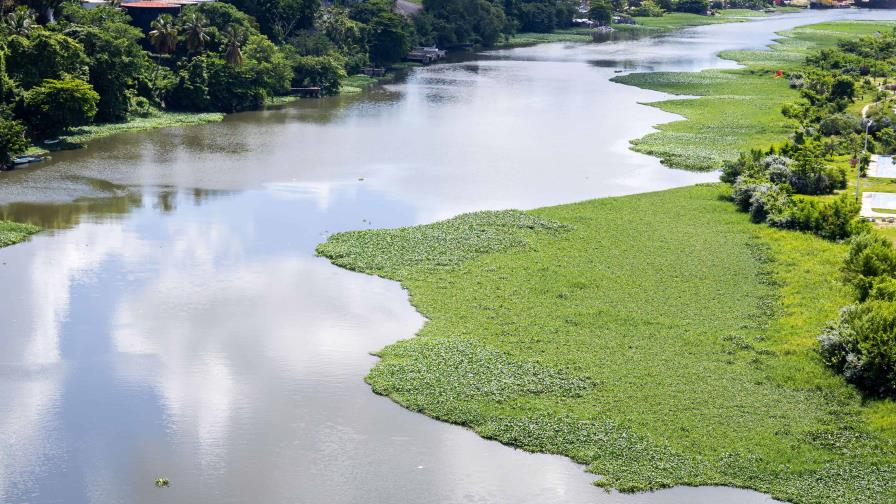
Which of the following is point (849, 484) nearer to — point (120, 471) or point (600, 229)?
point (120, 471)

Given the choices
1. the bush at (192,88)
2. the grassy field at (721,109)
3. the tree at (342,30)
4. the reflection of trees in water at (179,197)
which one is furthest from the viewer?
the tree at (342,30)

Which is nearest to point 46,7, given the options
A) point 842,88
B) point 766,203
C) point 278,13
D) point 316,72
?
point 316,72

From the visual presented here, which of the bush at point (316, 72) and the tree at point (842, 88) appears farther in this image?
the bush at point (316, 72)

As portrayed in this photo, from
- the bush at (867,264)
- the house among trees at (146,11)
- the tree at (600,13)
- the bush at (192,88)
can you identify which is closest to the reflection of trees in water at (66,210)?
the bush at (192,88)

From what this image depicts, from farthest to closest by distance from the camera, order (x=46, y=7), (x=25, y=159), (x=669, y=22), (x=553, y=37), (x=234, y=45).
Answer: (x=669, y=22) → (x=553, y=37) → (x=234, y=45) → (x=46, y=7) → (x=25, y=159)

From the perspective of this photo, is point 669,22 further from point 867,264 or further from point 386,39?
point 867,264

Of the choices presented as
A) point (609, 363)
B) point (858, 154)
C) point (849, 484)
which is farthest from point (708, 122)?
point (849, 484)

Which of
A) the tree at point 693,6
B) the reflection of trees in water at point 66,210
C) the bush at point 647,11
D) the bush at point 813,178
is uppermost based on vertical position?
the tree at point 693,6

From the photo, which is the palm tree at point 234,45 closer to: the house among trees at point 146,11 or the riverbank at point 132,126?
the riverbank at point 132,126
